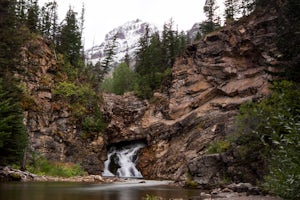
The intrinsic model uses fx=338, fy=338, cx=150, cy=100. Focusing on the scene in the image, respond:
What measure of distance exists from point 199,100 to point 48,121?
22198 millimetres

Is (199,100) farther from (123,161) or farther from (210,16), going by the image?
(210,16)

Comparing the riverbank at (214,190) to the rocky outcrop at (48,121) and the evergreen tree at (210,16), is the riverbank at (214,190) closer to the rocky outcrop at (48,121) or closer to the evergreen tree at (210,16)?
the rocky outcrop at (48,121)

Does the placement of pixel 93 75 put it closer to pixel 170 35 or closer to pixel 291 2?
pixel 170 35

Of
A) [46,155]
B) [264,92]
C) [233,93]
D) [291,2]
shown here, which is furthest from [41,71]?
[291,2]

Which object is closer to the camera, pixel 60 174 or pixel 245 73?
pixel 60 174

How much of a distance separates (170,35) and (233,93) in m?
28.9

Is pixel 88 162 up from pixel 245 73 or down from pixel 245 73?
down

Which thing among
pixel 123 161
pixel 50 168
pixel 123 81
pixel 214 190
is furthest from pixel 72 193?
pixel 123 81

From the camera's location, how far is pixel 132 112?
56.6 metres

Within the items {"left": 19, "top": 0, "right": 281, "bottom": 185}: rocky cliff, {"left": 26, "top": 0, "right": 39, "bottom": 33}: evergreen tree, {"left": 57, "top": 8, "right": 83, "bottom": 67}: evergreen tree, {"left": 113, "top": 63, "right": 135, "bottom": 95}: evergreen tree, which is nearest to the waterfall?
{"left": 19, "top": 0, "right": 281, "bottom": 185}: rocky cliff

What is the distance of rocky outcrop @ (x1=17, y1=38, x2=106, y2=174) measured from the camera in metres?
45.7

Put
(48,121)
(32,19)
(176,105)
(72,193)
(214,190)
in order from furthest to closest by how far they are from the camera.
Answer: (32,19) → (176,105) → (48,121) → (214,190) → (72,193)

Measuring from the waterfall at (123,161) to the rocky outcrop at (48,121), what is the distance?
1557mm

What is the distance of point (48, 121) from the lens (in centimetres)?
4756
